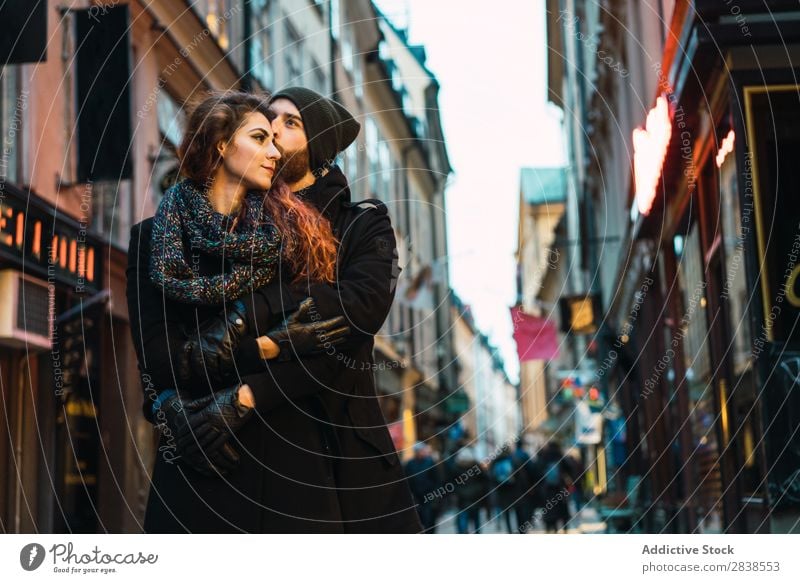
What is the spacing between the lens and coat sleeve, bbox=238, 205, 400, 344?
2.79 metres

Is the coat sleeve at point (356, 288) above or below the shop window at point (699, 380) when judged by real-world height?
above

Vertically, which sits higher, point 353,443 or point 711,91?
point 711,91

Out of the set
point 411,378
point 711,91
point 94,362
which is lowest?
point 411,378

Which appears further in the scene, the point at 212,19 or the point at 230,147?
the point at 212,19

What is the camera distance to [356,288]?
2.83m

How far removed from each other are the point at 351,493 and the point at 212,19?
43.8 feet

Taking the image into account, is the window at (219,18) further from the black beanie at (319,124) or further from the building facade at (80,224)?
the black beanie at (319,124)

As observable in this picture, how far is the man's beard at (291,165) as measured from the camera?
2990 millimetres

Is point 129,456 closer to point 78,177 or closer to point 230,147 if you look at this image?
point 78,177

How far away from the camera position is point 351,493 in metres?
2.88

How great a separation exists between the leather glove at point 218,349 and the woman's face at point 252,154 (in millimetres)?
293

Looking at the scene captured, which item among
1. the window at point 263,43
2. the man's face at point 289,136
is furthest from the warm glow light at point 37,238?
the window at point 263,43

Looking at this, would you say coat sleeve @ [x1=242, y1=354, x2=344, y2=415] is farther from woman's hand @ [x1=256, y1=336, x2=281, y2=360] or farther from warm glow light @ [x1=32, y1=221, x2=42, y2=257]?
warm glow light @ [x1=32, y1=221, x2=42, y2=257]
